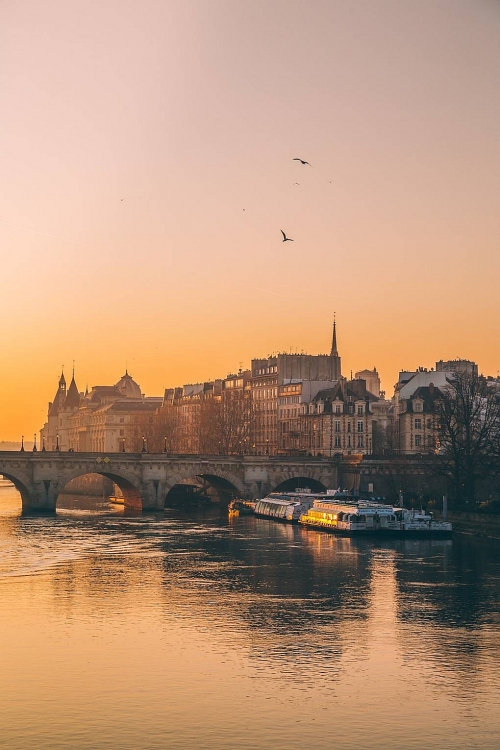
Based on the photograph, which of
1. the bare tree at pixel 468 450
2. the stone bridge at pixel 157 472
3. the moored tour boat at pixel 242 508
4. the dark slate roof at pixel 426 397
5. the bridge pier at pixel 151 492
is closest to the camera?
the bare tree at pixel 468 450

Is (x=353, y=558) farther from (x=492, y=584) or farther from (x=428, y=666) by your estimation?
(x=428, y=666)

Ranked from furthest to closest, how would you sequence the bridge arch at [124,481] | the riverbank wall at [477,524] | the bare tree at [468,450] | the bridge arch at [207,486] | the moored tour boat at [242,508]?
the bridge arch at [207,486]
the moored tour boat at [242,508]
the bridge arch at [124,481]
the bare tree at [468,450]
the riverbank wall at [477,524]

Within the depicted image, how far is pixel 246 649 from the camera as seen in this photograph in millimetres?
51812

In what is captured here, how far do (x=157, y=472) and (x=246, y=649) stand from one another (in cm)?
7466

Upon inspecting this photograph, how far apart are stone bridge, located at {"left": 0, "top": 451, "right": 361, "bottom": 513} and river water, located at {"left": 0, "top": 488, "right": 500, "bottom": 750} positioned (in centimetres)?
3278

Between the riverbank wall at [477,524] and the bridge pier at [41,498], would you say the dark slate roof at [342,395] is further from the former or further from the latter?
the riverbank wall at [477,524]

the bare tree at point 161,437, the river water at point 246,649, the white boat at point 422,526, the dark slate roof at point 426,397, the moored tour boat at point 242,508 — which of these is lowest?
the river water at point 246,649

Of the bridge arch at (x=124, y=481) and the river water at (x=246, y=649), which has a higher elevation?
the bridge arch at (x=124, y=481)

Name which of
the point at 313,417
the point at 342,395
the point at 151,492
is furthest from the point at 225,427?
the point at 151,492

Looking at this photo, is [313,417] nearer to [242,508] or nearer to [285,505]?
[242,508]

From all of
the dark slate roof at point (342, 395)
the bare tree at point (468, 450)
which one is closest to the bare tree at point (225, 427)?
the dark slate roof at point (342, 395)

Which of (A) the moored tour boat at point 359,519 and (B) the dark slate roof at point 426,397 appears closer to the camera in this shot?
(A) the moored tour boat at point 359,519

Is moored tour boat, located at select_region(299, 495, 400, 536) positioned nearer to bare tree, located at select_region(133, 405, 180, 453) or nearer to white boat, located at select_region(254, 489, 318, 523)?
white boat, located at select_region(254, 489, 318, 523)

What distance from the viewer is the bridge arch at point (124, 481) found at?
121125 mm
